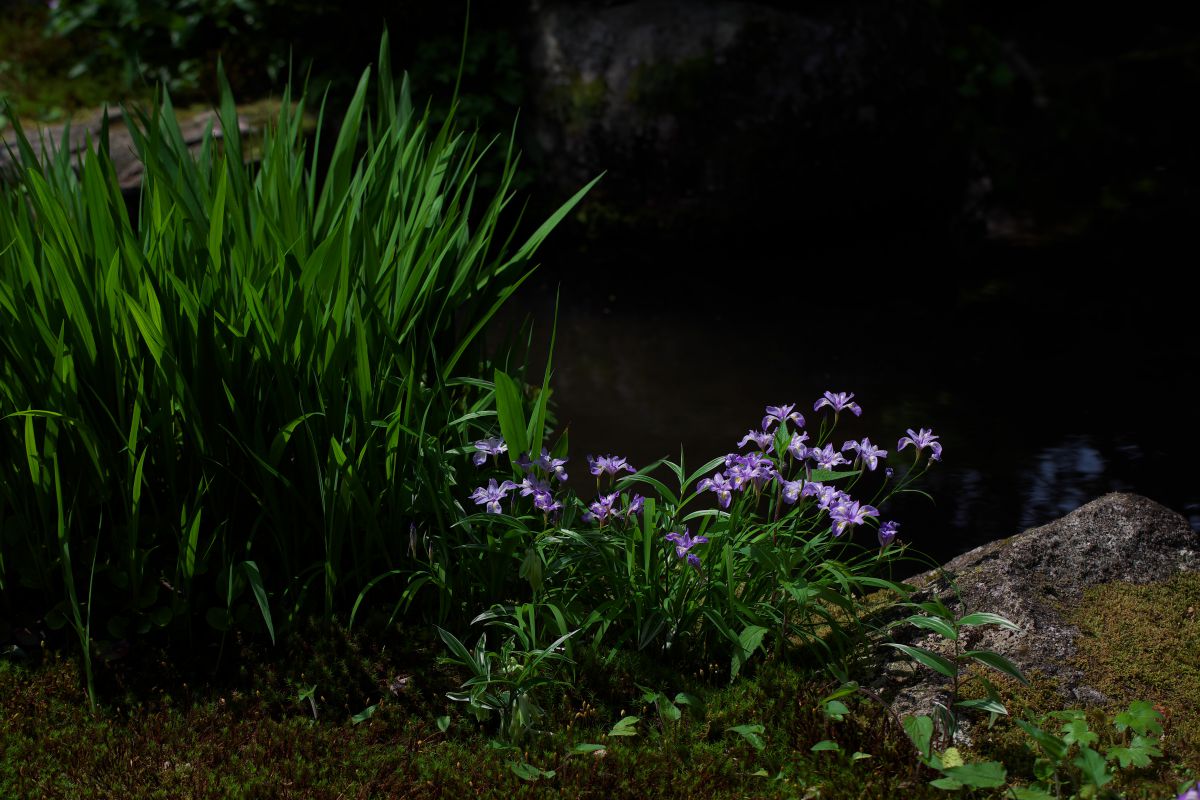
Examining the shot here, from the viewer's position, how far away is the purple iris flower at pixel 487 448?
8.87 feet

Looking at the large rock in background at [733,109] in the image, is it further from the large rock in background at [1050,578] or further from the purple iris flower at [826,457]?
the purple iris flower at [826,457]

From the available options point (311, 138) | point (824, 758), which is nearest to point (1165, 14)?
point (311, 138)

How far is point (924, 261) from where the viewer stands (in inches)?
286

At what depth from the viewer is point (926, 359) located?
19.0 feet

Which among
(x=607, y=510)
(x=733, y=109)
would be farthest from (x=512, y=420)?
(x=733, y=109)

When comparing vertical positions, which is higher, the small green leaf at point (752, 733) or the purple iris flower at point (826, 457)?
the purple iris flower at point (826, 457)

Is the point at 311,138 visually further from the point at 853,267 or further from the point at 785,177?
the point at 853,267

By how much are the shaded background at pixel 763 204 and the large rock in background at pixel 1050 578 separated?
6.46 ft

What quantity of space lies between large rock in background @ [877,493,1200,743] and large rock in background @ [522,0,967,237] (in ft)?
14.5

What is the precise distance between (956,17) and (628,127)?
431cm

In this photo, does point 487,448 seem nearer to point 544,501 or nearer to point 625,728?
point 544,501

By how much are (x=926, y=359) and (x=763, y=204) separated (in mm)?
1945

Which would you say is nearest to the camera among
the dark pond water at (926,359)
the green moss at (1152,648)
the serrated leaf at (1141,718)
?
the serrated leaf at (1141,718)

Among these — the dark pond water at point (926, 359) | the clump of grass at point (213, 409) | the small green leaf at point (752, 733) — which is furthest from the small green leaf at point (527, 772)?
the dark pond water at point (926, 359)
